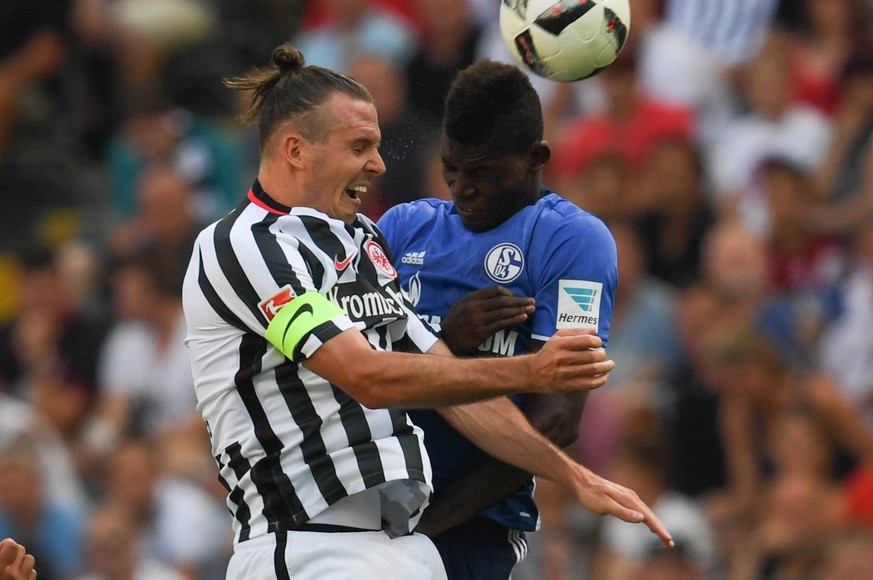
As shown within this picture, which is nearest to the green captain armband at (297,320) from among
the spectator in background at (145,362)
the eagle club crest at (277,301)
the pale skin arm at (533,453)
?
the eagle club crest at (277,301)

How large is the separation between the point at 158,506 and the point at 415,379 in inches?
202

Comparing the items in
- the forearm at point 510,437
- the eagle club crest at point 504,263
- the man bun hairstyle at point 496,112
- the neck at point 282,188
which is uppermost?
the man bun hairstyle at point 496,112

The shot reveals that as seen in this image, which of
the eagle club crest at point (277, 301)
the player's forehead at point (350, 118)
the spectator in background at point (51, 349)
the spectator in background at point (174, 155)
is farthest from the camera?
the spectator in background at point (174, 155)

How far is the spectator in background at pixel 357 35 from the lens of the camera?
9.69m

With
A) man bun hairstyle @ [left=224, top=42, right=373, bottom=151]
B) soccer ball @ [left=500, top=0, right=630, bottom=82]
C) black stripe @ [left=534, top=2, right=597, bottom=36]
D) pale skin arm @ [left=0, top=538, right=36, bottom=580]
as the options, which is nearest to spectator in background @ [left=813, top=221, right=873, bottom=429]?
soccer ball @ [left=500, top=0, right=630, bottom=82]

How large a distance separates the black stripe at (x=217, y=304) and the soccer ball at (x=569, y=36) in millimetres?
1406

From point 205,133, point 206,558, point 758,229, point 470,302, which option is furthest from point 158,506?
point 470,302

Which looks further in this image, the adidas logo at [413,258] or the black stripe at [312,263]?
the adidas logo at [413,258]

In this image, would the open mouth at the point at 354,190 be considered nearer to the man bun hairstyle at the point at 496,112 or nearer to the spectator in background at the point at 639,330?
the man bun hairstyle at the point at 496,112

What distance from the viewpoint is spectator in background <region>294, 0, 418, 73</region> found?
Answer: 31.8 feet

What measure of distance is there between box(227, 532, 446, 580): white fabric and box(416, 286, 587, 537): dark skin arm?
15.2 inches

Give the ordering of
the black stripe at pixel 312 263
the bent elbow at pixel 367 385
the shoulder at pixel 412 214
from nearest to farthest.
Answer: the bent elbow at pixel 367 385
the black stripe at pixel 312 263
the shoulder at pixel 412 214

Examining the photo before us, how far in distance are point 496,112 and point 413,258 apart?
0.55 meters

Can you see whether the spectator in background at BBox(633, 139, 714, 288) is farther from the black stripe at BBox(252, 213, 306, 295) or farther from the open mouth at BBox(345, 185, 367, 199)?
the black stripe at BBox(252, 213, 306, 295)
